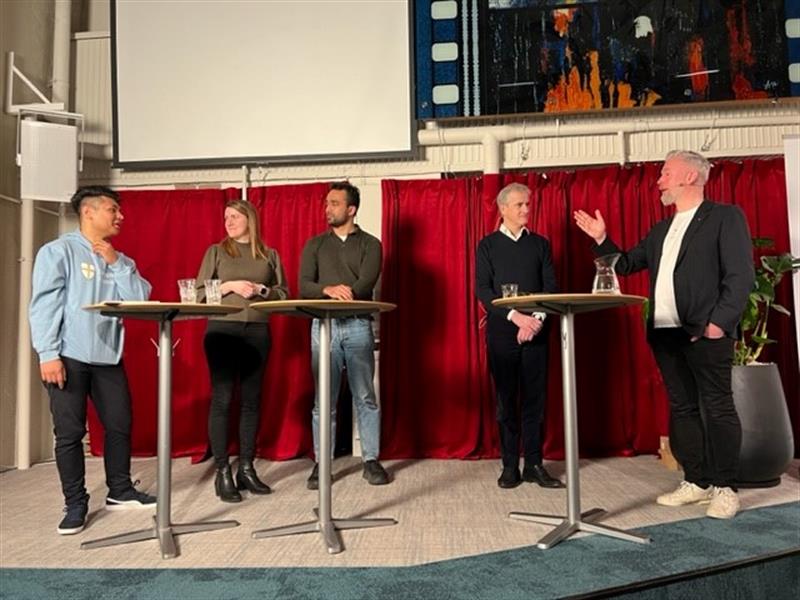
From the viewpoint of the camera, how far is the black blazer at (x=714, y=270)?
2301mm

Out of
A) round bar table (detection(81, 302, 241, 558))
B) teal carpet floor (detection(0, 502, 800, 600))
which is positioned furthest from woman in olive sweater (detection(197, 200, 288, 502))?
teal carpet floor (detection(0, 502, 800, 600))

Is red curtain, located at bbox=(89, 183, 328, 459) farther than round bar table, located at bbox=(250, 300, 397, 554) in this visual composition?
Yes

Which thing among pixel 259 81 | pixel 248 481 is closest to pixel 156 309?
pixel 248 481

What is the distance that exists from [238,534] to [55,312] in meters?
1.08

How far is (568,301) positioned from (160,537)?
1582 mm

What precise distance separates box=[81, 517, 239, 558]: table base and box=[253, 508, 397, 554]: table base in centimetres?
24

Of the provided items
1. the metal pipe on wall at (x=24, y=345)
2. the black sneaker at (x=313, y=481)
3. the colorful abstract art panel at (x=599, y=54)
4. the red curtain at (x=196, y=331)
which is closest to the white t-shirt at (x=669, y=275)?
the colorful abstract art panel at (x=599, y=54)

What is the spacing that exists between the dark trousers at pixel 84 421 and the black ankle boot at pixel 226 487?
0.37 meters

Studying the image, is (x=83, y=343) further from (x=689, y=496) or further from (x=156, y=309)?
(x=689, y=496)

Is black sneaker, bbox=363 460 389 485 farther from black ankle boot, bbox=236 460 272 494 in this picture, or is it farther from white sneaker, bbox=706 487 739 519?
white sneaker, bbox=706 487 739 519

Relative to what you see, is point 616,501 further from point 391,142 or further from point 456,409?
point 391,142

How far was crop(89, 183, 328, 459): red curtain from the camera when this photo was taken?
3797 mm

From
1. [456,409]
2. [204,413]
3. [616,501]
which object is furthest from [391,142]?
[616,501]

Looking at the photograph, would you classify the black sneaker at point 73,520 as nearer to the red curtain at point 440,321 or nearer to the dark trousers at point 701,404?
the red curtain at point 440,321
